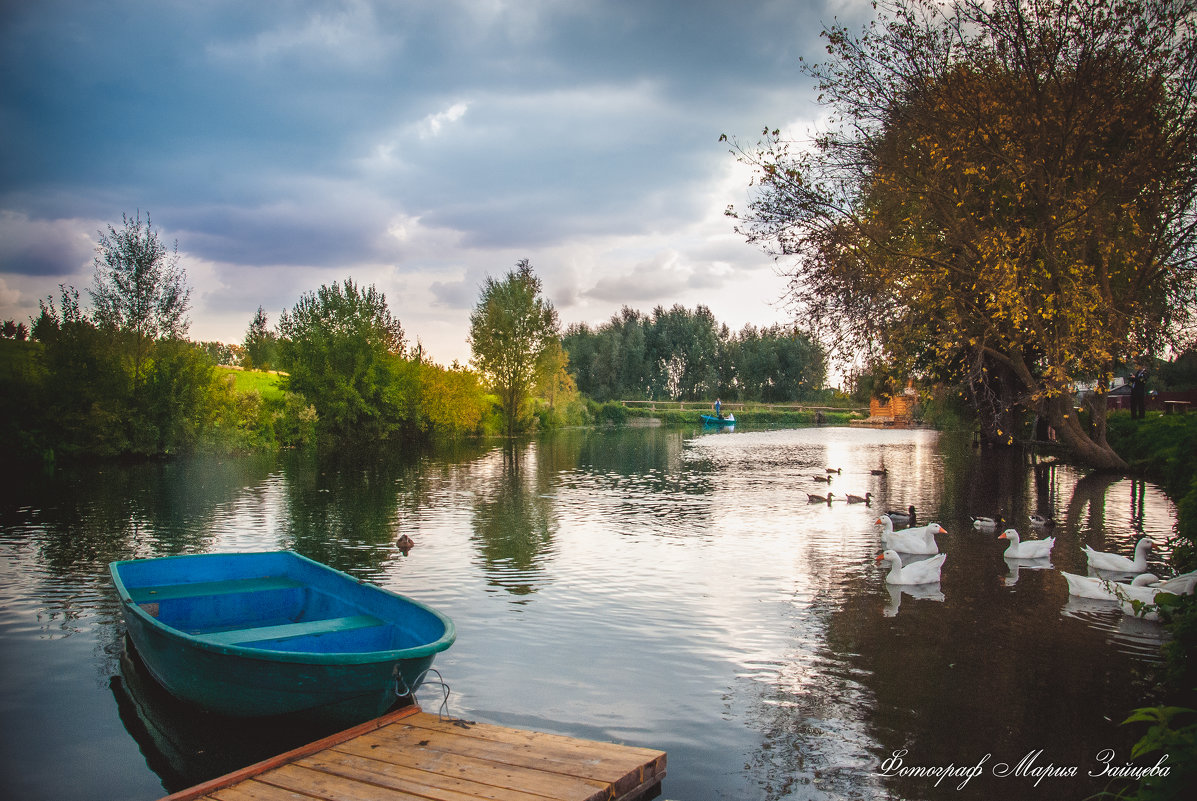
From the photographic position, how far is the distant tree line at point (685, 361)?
110 m

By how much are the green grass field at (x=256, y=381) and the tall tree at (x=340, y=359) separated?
84.5 inches

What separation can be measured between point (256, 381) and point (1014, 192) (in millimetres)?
53871

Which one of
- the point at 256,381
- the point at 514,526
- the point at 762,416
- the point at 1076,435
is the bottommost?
the point at 514,526

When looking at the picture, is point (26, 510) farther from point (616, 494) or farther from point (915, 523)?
point (915, 523)

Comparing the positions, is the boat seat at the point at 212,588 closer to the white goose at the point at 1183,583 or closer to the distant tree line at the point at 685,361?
the white goose at the point at 1183,583

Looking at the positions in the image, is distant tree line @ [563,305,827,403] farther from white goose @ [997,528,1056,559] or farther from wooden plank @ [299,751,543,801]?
wooden plank @ [299,751,543,801]

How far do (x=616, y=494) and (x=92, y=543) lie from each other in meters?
14.2

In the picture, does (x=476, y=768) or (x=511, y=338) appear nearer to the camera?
(x=476, y=768)

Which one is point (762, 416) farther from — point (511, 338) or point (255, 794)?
point (255, 794)

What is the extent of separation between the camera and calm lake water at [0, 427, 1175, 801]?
21.5ft

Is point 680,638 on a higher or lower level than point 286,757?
lower

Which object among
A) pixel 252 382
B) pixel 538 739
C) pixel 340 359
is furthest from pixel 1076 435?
pixel 252 382

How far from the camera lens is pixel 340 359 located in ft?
161

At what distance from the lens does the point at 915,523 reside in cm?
1758
